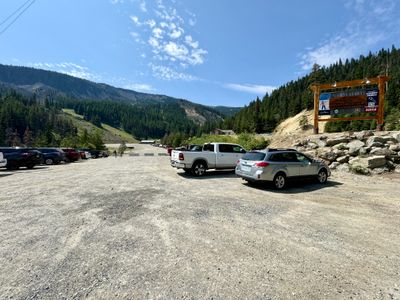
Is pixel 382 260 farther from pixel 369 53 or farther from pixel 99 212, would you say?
pixel 369 53

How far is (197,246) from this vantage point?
16.6ft

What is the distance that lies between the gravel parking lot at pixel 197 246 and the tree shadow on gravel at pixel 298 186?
156cm

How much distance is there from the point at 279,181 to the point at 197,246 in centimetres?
718

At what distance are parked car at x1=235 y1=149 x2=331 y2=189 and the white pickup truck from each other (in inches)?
140

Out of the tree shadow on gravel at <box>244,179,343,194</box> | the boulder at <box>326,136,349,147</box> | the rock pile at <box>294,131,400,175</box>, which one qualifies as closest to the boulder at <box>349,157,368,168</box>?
the rock pile at <box>294,131,400,175</box>

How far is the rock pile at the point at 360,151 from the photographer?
577 inches

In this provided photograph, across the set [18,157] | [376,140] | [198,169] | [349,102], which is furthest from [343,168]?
[18,157]

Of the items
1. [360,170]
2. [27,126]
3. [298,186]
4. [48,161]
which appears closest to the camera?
[298,186]

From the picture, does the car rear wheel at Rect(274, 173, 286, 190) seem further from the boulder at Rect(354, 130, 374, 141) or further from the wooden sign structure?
the wooden sign structure

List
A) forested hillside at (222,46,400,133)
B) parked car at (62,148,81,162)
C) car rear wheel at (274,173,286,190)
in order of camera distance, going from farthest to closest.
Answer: forested hillside at (222,46,400,133) < parked car at (62,148,81,162) < car rear wheel at (274,173,286,190)

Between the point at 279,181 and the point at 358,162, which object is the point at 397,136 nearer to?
the point at 358,162

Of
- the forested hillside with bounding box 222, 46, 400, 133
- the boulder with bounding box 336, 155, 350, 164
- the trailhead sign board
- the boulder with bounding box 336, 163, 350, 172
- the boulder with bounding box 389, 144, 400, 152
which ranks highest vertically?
the forested hillside with bounding box 222, 46, 400, 133

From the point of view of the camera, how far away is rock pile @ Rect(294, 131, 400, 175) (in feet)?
48.1

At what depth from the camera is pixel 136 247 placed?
498 cm
